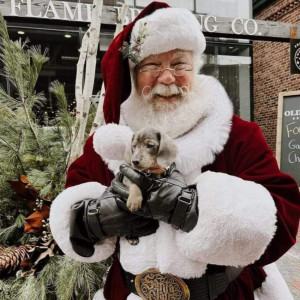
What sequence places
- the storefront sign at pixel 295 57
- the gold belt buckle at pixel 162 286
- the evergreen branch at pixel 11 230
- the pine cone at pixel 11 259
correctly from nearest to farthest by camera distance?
1. the gold belt buckle at pixel 162 286
2. the pine cone at pixel 11 259
3. the evergreen branch at pixel 11 230
4. the storefront sign at pixel 295 57

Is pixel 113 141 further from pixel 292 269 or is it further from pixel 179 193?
pixel 292 269

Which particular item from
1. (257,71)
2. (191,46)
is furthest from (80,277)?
(257,71)

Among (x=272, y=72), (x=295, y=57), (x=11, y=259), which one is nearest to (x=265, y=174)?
(x=11, y=259)

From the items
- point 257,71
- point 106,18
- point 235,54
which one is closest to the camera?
point 106,18

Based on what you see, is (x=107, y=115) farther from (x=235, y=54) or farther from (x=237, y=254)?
(x=235, y=54)

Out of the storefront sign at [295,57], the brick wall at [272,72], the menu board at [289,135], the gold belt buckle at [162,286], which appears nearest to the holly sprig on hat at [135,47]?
the gold belt buckle at [162,286]

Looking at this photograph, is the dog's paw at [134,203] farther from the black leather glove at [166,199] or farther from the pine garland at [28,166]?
the pine garland at [28,166]

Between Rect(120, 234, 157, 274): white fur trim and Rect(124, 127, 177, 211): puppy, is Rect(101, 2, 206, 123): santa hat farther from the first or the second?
Rect(120, 234, 157, 274): white fur trim

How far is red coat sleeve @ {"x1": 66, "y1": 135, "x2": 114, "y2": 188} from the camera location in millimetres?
1370

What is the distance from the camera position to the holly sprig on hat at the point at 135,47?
4.07ft

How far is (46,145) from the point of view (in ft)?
6.71

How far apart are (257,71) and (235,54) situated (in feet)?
7.14

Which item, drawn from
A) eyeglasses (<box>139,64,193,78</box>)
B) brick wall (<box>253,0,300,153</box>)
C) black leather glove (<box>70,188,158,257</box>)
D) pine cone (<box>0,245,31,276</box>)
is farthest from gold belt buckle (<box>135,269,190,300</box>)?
brick wall (<box>253,0,300,153</box>)

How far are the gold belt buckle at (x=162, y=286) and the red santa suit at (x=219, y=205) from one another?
4cm
